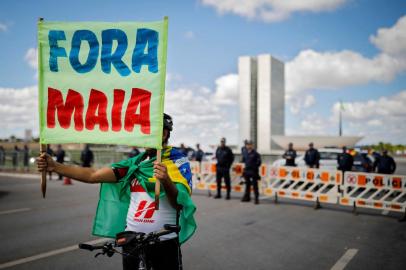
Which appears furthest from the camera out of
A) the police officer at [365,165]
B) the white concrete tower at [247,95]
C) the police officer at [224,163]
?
the white concrete tower at [247,95]

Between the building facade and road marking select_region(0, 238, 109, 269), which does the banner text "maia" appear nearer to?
road marking select_region(0, 238, 109, 269)

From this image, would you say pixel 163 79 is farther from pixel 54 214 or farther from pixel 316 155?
pixel 316 155

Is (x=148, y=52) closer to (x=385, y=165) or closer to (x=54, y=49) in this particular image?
(x=54, y=49)

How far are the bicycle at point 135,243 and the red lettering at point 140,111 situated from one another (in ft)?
2.58

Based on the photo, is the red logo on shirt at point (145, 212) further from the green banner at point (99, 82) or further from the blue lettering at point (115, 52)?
the blue lettering at point (115, 52)

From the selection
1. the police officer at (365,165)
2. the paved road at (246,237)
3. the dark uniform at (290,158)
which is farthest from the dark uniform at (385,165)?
the paved road at (246,237)

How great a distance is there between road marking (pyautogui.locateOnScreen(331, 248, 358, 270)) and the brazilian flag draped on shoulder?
3.55 meters

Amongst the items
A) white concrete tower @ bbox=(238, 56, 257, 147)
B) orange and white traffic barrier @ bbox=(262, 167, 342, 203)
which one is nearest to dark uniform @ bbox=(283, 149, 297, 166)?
orange and white traffic barrier @ bbox=(262, 167, 342, 203)

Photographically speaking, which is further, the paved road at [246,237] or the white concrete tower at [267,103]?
the white concrete tower at [267,103]

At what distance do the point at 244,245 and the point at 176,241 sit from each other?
166 inches

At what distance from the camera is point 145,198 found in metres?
3.06

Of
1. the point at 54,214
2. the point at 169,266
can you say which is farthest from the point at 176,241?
the point at 54,214

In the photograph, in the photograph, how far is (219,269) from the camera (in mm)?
5602

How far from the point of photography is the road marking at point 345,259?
5805 millimetres
